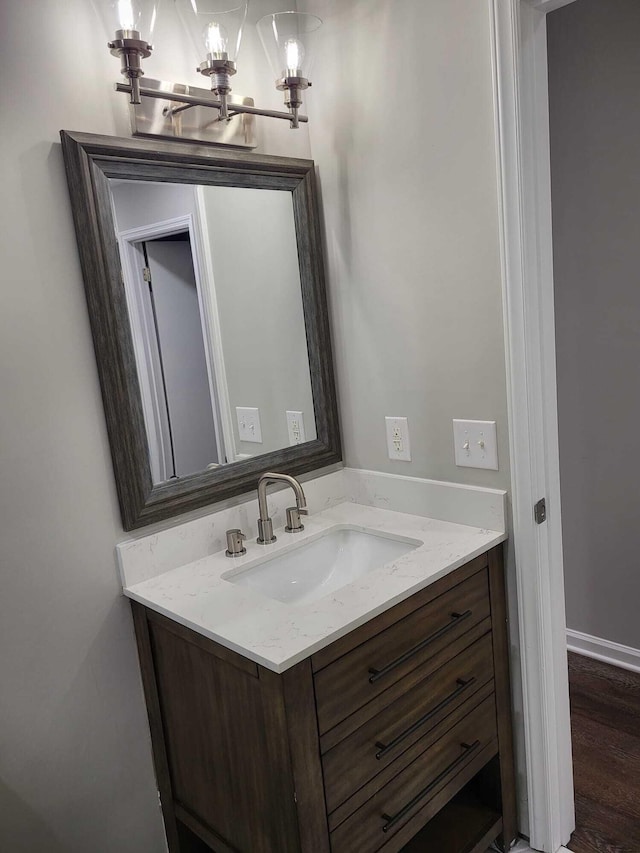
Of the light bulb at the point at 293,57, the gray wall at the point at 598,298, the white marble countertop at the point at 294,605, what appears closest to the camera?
the white marble countertop at the point at 294,605

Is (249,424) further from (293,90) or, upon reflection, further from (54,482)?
(293,90)

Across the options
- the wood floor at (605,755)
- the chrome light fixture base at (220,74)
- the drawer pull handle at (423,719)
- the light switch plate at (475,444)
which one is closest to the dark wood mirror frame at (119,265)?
the chrome light fixture base at (220,74)

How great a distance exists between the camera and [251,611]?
1387mm

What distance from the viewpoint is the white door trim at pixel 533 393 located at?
147 cm

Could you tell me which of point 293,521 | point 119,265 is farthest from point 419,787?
point 119,265

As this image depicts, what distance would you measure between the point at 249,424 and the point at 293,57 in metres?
0.92

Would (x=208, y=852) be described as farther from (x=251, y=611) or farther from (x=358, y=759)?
(x=251, y=611)

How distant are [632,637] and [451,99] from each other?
2.01 m

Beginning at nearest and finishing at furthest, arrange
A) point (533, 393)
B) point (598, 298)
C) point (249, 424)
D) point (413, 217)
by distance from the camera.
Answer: point (533, 393)
point (413, 217)
point (249, 424)
point (598, 298)

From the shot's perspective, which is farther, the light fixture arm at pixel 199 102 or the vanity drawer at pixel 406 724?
the light fixture arm at pixel 199 102

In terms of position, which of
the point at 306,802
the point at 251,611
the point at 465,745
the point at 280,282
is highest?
the point at 280,282

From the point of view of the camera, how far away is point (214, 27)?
1.52 metres

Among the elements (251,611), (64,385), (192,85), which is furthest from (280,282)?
(251,611)

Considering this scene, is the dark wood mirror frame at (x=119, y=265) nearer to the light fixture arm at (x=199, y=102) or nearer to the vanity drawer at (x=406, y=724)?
the light fixture arm at (x=199, y=102)
